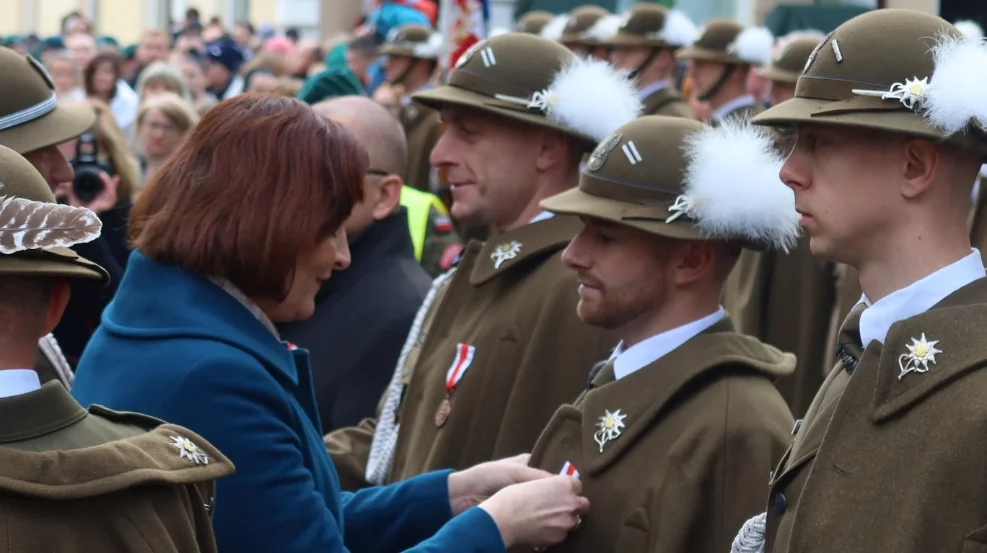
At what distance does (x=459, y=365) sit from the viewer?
425 cm

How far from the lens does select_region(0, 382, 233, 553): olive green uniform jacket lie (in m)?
2.15

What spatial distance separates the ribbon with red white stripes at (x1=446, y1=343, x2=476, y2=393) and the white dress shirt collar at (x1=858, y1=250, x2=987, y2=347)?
173 centimetres

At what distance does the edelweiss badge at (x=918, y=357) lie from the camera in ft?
8.21

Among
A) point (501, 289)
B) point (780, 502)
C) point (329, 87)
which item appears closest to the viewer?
point (780, 502)

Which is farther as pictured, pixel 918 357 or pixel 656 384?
pixel 656 384

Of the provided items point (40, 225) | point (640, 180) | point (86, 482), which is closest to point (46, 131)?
point (640, 180)

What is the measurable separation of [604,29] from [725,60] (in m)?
1.13

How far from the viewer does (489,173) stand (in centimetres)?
449

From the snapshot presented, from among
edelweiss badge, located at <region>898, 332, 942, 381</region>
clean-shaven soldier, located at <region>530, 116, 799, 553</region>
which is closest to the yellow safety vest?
clean-shaven soldier, located at <region>530, 116, 799, 553</region>

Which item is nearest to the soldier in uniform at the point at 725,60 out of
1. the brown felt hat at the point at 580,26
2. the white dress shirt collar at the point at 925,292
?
the brown felt hat at the point at 580,26

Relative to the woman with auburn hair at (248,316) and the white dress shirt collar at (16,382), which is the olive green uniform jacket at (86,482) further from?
the woman with auburn hair at (248,316)

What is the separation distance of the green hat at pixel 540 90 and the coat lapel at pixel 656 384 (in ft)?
3.84

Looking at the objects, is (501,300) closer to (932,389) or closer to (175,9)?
(932,389)

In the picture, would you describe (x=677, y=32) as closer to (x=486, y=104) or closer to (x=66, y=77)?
(x=66, y=77)
